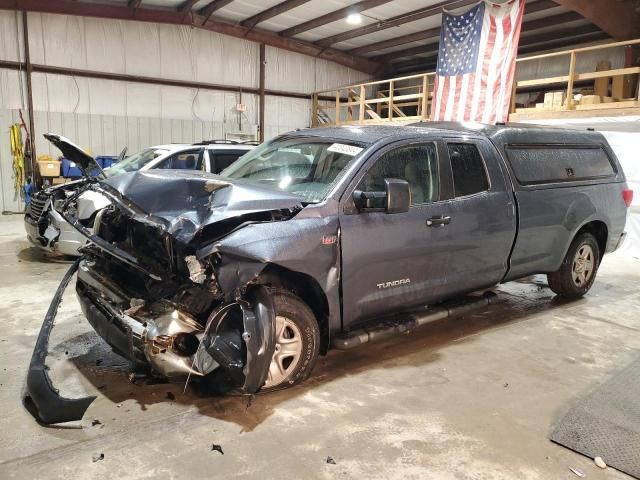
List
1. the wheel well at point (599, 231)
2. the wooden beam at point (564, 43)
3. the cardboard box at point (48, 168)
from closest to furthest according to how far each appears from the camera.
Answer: the wheel well at point (599, 231) < the cardboard box at point (48, 168) < the wooden beam at point (564, 43)

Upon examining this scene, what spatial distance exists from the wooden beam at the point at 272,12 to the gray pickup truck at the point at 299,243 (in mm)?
9400

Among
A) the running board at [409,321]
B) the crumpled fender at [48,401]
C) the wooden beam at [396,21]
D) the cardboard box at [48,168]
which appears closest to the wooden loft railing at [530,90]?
the wooden beam at [396,21]

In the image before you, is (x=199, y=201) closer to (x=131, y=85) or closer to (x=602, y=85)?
(x=602, y=85)

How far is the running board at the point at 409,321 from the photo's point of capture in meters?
3.42

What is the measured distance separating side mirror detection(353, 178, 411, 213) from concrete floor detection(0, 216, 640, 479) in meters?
1.19

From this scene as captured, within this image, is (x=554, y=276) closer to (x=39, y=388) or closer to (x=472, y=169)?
(x=472, y=169)

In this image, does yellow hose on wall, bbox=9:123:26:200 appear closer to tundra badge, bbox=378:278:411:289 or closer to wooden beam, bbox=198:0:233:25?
wooden beam, bbox=198:0:233:25

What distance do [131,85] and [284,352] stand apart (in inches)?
486

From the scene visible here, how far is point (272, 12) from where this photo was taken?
1323 centimetres

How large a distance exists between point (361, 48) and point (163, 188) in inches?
599

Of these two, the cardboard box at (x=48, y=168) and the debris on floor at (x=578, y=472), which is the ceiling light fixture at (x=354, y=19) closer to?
the cardboard box at (x=48, y=168)

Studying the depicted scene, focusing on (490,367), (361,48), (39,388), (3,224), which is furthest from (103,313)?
(361,48)

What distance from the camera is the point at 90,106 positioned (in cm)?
1266

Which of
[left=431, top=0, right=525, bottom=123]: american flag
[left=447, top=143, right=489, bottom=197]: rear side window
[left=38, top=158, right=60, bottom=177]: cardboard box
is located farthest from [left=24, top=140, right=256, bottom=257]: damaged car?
[left=431, top=0, right=525, bottom=123]: american flag
